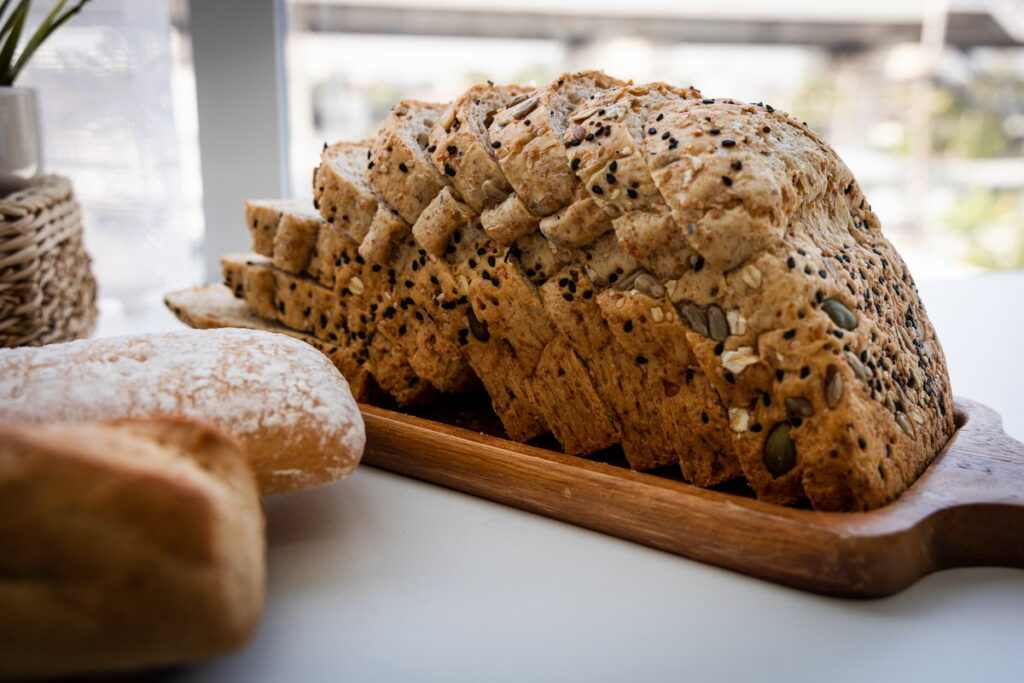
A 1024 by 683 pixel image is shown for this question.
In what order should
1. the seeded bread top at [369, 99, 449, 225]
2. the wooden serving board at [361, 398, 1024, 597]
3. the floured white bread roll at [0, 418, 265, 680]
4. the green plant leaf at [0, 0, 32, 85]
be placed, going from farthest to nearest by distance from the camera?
1. the green plant leaf at [0, 0, 32, 85]
2. the seeded bread top at [369, 99, 449, 225]
3. the wooden serving board at [361, 398, 1024, 597]
4. the floured white bread roll at [0, 418, 265, 680]

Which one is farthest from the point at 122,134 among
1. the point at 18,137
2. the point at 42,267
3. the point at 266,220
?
the point at 266,220

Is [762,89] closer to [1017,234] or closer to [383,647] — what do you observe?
[1017,234]

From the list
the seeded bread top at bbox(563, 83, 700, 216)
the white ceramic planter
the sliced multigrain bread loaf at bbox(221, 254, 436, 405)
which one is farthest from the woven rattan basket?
the seeded bread top at bbox(563, 83, 700, 216)

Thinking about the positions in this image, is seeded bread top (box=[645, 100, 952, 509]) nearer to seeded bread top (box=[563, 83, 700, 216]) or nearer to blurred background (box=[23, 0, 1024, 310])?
seeded bread top (box=[563, 83, 700, 216])

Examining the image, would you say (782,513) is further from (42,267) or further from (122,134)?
(122,134)

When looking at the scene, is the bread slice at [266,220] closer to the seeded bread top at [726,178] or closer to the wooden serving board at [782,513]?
the wooden serving board at [782,513]

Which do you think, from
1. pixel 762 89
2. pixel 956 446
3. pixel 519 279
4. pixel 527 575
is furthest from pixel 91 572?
pixel 762 89
